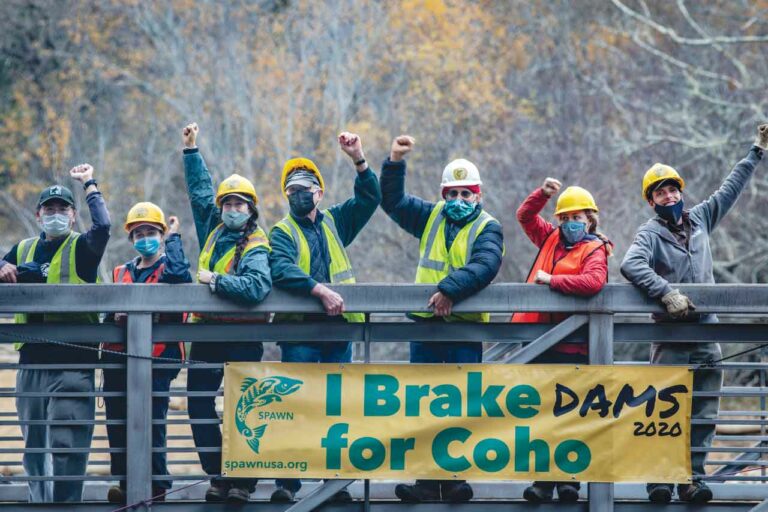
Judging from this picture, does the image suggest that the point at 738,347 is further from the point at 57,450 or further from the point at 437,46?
the point at 57,450

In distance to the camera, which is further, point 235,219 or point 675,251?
point 675,251

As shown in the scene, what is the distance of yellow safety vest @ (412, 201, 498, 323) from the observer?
7980mm

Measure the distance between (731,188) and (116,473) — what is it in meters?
4.73

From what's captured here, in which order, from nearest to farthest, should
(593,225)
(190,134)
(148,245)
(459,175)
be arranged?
(459,175) → (593,225) → (148,245) → (190,134)

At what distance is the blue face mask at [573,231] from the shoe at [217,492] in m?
2.79

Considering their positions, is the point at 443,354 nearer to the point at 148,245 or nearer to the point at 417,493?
the point at 417,493

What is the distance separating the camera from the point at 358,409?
25.3ft

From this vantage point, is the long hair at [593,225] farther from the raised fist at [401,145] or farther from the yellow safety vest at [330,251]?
the yellow safety vest at [330,251]

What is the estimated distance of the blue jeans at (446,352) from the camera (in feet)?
26.2

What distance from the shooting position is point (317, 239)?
811cm

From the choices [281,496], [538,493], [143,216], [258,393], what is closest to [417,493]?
[538,493]

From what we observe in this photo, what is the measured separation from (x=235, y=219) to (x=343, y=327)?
3.47 ft

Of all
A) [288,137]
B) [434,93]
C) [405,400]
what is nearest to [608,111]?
[434,93]

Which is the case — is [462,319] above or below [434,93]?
below
